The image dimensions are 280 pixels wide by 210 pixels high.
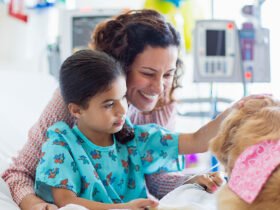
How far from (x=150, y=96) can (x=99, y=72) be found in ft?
1.12

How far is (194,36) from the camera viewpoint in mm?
2680

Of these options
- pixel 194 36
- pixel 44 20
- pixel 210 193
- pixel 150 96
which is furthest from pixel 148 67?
pixel 44 20

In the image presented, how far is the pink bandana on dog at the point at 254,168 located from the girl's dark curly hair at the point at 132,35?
0.79 m

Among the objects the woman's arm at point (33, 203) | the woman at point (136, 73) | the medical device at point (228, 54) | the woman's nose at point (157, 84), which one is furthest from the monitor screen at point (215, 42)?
the woman's arm at point (33, 203)

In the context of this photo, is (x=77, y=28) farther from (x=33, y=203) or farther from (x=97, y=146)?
(x=33, y=203)

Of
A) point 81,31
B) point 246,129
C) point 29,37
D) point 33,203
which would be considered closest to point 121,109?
point 33,203

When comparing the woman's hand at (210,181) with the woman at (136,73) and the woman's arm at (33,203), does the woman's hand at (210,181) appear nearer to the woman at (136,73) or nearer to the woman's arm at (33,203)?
the woman at (136,73)

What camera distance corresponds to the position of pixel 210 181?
1385 millimetres

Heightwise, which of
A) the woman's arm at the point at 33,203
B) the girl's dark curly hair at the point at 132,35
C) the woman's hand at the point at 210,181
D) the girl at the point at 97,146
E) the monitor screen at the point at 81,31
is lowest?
the woman's arm at the point at 33,203

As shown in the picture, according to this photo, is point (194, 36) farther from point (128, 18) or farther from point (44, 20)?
point (44, 20)

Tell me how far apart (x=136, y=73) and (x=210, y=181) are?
492mm

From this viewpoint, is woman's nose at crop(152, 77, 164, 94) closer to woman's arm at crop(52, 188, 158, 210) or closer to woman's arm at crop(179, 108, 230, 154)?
woman's arm at crop(179, 108, 230, 154)

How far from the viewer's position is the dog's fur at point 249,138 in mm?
875

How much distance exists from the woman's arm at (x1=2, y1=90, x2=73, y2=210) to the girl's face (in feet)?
0.62
